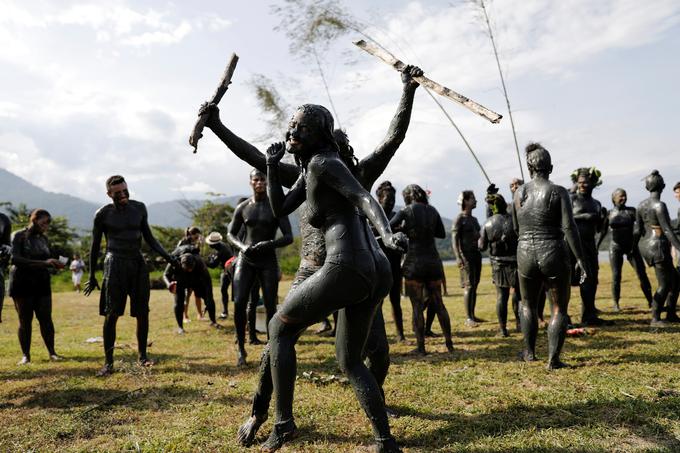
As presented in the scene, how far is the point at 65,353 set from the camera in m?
7.70

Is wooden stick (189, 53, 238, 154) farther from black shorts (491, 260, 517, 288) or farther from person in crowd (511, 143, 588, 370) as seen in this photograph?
black shorts (491, 260, 517, 288)

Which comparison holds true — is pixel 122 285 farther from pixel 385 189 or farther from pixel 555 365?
pixel 555 365

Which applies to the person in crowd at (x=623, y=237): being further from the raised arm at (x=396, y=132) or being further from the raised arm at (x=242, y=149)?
the raised arm at (x=242, y=149)

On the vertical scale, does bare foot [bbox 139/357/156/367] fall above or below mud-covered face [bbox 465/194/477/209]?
below

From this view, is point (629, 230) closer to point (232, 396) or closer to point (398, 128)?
point (398, 128)

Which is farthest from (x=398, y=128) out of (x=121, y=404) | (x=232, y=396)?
(x=121, y=404)

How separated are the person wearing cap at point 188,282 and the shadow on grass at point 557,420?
646 centimetres

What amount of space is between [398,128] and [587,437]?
276cm

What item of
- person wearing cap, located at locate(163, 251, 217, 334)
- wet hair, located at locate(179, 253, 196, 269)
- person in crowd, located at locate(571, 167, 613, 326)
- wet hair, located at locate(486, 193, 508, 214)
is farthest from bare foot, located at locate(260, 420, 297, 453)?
wet hair, located at locate(179, 253, 196, 269)

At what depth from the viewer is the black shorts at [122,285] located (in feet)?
20.0

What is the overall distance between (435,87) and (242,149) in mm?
1716

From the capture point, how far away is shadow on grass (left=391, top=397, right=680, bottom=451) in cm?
354

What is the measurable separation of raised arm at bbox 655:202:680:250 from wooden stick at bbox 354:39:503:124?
5487 mm

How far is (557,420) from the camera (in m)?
3.87
